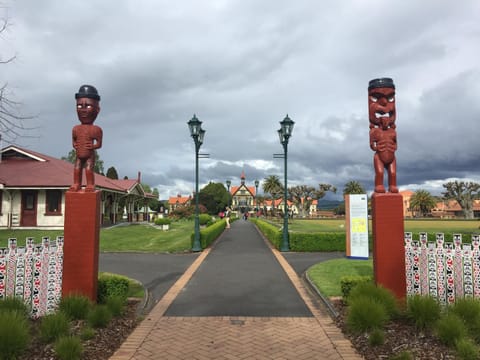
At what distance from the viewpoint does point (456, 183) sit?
73.5 meters

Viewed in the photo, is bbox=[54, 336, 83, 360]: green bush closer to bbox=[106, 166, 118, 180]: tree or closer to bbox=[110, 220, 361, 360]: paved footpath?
bbox=[110, 220, 361, 360]: paved footpath

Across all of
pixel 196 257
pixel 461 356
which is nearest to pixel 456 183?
pixel 196 257

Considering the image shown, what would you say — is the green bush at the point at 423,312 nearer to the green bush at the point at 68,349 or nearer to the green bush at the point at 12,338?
the green bush at the point at 68,349

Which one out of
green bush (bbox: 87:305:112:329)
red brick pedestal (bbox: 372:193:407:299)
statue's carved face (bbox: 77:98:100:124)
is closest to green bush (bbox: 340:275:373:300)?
red brick pedestal (bbox: 372:193:407:299)

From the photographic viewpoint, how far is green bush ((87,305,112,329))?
189 inches

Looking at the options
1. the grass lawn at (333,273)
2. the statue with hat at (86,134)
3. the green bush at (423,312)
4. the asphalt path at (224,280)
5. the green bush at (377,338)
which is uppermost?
the statue with hat at (86,134)

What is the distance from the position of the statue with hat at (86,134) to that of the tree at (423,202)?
96245 millimetres

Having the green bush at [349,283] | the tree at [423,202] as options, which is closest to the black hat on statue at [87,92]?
the green bush at [349,283]

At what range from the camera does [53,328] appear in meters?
4.18

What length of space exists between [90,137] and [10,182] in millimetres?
18938

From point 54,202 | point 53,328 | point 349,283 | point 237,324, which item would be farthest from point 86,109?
point 54,202

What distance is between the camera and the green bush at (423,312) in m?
4.46

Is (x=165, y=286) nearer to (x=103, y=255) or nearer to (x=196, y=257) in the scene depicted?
(x=196, y=257)

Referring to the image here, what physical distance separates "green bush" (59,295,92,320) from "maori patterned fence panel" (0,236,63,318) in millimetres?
496
